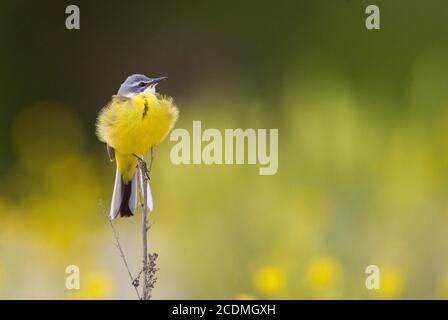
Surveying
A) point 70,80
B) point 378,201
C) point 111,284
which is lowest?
point 111,284

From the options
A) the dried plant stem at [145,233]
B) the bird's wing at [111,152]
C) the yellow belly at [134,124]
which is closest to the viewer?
the dried plant stem at [145,233]

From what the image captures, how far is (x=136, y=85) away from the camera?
422 cm

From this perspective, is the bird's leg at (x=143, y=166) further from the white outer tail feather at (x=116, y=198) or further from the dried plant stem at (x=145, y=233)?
the white outer tail feather at (x=116, y=198)

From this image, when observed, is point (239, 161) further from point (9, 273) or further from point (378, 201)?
point (9, 273)

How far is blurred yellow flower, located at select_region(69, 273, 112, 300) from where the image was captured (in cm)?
432

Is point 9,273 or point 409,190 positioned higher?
point 409,190

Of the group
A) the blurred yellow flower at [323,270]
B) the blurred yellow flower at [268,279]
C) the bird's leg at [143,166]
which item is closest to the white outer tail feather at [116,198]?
the bird's leg at [143,166]

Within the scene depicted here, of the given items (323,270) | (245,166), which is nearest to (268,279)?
(323,270)

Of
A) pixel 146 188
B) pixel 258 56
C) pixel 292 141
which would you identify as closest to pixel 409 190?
pixel 292 141

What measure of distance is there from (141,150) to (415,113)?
1199 millimetres

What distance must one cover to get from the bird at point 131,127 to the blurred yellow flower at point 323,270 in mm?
759

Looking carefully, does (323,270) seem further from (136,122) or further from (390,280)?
(136,122)

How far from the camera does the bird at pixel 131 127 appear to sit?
165 inches

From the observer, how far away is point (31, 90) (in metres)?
4.27
